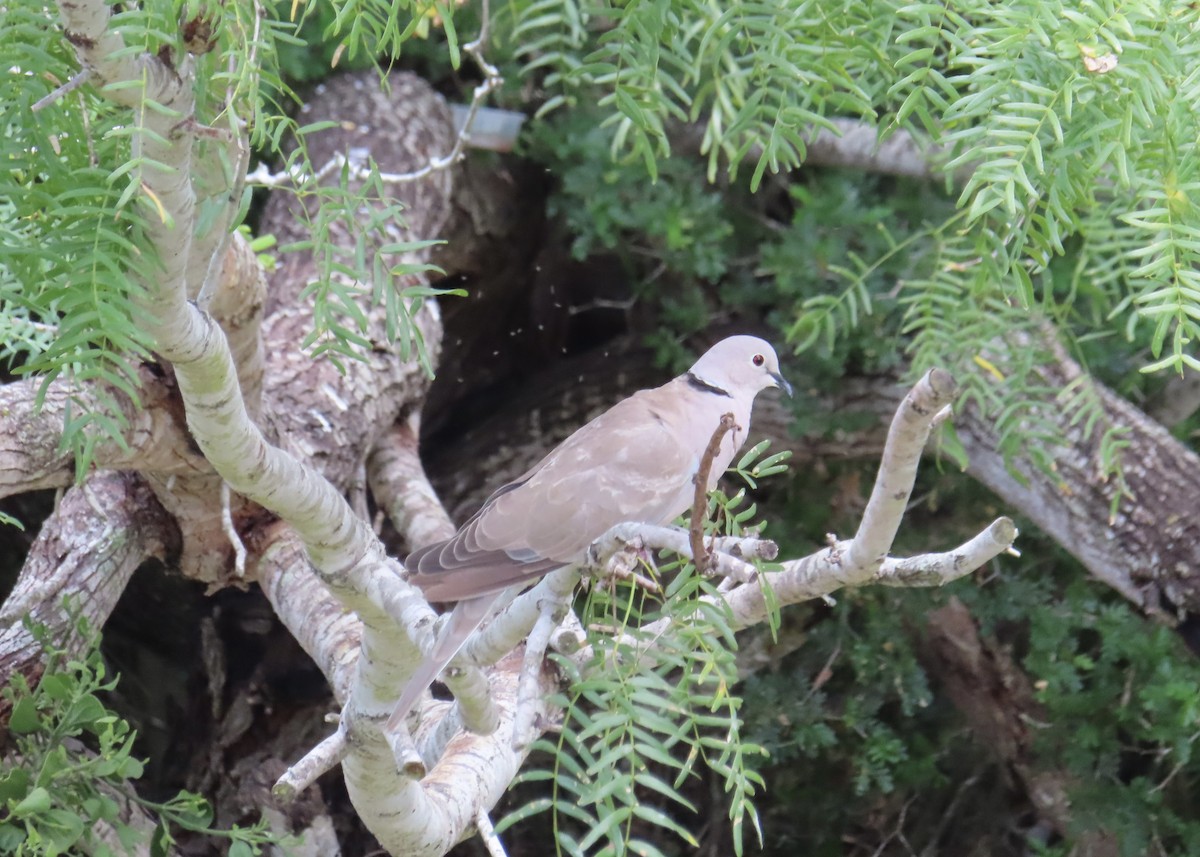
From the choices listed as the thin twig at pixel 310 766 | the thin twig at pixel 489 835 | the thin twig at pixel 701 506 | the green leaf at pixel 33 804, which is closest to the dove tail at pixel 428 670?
the thin twig at pixel 310 766

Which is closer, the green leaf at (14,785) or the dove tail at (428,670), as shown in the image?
the dove tail at (428,670)

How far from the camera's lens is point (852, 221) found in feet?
8.23

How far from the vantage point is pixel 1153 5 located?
1.17 meters

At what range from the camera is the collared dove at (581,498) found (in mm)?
1415

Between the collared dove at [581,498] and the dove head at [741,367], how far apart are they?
0.18 feet

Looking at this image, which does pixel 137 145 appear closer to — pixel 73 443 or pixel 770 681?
pixel 73 443

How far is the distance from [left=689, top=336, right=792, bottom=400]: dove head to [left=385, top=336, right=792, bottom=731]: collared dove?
2.1 inches

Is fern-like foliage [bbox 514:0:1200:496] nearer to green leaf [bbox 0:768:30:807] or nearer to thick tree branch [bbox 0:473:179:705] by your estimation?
thick tree branch [bbox 0:473:179:705]

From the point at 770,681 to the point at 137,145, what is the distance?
6.25ft

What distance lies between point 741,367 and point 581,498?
424 mm

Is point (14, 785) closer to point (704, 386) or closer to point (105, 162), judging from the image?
point (105, 162)

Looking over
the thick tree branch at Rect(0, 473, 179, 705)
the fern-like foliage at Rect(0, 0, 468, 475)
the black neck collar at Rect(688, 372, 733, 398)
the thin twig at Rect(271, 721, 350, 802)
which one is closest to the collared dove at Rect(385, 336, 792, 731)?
the black neck collar at Rect(688, 372, 733, 398)

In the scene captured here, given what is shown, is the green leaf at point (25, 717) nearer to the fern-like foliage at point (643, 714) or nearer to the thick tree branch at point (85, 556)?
the thick tree branch at point (85, 556)

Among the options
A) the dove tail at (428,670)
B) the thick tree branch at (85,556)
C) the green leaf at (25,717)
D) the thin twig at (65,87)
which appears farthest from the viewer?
the thick tree branch at (85,556)
